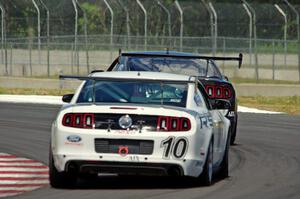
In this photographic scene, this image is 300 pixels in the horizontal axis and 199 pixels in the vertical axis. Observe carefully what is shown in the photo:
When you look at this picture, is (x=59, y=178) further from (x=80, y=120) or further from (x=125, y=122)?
(x=125, y=122)

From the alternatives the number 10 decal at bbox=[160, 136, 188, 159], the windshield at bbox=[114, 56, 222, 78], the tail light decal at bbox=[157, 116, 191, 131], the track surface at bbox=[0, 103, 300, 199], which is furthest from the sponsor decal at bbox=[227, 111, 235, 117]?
the number 10 decal at bbox=[160, 136, 188, 159]

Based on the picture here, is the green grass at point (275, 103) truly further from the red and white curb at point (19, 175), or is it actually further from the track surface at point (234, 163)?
the red and white curb at point (19, 175)

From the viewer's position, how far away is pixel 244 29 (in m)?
43.8

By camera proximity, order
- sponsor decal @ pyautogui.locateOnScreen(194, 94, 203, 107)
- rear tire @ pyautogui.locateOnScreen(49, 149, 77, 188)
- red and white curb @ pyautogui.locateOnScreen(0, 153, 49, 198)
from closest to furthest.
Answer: rear tire @ pyautogui.locateOnScreen(49, 149, 77, 188) → red and white curb @ pyautogui.locateOnScreen(0, 153, 49, 198) → sponsor decal @ pyautogui.locateOnScreen(194, 94, 203, 107)

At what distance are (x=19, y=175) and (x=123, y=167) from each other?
2.34 m

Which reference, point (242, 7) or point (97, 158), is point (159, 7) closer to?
point (242, 7)

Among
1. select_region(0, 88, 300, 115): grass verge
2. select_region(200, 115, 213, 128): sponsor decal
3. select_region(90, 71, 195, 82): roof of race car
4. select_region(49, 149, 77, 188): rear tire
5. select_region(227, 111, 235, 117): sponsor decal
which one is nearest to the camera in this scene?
select_region(49, 149, 77, 188): rear tire

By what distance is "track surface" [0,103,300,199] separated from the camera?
1193cm

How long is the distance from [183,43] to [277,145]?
24.3 meters

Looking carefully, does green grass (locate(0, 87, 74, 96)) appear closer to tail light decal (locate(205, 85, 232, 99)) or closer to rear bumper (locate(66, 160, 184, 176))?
tail light decal (locate(205, 85, 232, 99))

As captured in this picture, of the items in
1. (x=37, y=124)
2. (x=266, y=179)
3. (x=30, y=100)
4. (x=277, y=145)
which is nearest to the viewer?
(x=266, y=179)

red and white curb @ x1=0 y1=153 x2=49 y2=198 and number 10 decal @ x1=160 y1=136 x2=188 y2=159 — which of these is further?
red and white curb @ x1=0 y1=153 x2=49 y2=198

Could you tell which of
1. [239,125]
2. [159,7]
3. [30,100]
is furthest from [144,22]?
[239,125]

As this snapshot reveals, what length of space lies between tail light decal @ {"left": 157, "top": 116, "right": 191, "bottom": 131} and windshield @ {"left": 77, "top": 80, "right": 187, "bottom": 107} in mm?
457
